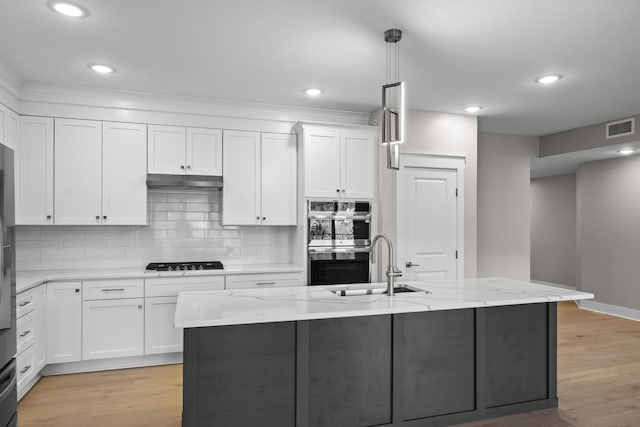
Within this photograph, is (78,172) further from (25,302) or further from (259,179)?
(259,179)

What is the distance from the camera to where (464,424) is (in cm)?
287

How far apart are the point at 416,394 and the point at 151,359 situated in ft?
8.73

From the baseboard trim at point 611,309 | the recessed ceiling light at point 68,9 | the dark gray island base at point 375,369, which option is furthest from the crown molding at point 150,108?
the baseboard trim at point 611,309

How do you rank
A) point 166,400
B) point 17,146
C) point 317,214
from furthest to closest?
point 317,214, point 17,146, point 166,400

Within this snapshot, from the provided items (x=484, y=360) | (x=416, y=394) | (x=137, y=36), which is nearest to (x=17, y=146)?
(x=137, y=36)

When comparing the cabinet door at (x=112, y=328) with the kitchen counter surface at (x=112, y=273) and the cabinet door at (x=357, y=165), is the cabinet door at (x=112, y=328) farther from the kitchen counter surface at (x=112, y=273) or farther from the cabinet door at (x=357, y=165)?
the cabinet door at (x=357, y=165)

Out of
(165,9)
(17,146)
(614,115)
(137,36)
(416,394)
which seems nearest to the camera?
(165,9)

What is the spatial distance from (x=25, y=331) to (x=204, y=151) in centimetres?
223

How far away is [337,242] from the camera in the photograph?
15.1 feet

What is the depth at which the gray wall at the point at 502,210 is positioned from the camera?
5.91m

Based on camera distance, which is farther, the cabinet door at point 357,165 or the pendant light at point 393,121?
the cabinet door at point 357,165

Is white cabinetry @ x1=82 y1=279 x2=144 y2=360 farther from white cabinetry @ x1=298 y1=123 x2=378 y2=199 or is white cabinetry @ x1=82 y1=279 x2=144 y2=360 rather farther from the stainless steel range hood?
white cabinetry @ x1=298 y1=123 x2=378 y2=199

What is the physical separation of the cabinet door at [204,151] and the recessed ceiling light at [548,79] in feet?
10.3

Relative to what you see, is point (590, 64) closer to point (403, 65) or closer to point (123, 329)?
point (403, 65)
